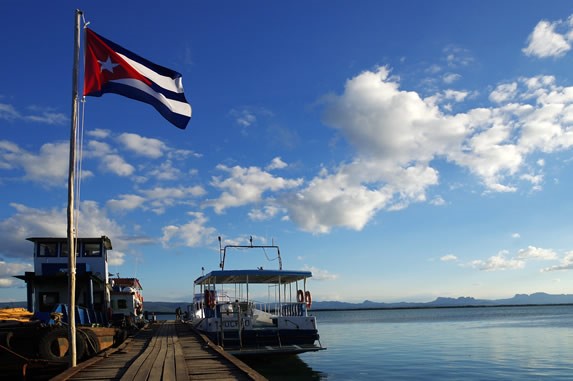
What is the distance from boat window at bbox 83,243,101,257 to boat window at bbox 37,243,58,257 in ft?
6.31

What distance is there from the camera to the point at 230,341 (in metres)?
23.6

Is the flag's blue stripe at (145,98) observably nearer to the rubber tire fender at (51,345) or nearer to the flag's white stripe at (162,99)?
the flag's white stripe at (162,99)

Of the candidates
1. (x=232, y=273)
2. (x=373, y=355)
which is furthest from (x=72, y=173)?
(x=373, y=355)

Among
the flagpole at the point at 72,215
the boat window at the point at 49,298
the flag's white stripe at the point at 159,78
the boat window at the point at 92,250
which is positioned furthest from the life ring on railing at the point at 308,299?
the boat window at the point at 49,298

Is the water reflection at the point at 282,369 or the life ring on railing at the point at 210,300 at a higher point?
the life ring on railing at the point at 210,300

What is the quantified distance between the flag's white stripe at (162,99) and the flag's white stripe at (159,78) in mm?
337

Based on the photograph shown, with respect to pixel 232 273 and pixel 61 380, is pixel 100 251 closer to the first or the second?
pixel 232 273

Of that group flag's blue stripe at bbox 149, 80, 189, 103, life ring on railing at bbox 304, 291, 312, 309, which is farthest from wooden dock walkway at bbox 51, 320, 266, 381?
life ring on railing at bbox 304, 291, 312, 309

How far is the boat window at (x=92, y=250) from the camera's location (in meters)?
34.5

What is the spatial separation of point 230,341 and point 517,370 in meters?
13.9

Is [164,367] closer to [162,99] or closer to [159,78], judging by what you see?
[162,99]

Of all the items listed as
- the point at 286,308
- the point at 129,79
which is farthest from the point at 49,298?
the point at 129,79

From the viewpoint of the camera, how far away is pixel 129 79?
13.4m

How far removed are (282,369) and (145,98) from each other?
708 inches
